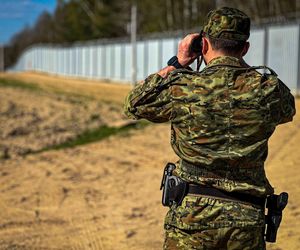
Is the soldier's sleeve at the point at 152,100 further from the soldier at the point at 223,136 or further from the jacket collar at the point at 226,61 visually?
the jacket collar at the point at 226,61

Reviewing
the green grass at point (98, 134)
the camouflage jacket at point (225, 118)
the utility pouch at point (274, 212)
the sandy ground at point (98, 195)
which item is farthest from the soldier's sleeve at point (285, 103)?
the green grass at point (98, 134)

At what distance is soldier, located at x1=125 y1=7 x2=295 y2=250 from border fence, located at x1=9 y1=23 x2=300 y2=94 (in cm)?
1779

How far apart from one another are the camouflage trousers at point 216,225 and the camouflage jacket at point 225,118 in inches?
3.2

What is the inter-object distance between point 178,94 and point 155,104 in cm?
13

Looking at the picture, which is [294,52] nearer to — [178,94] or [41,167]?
[41,167]

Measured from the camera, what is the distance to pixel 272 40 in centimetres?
2116

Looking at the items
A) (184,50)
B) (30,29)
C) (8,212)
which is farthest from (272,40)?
(30,29)

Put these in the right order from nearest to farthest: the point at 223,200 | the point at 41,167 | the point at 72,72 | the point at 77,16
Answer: the point at 223,200 < the point at 41,167 < the point at 72,72 < the point at 77,16

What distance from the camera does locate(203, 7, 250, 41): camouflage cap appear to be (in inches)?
101

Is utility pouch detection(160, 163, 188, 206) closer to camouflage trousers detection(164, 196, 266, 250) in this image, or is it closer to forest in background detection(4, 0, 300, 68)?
camouflage trousers detection(164, 196, 266, 250)

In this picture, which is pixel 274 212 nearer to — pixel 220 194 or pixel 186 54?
pixel 220 194

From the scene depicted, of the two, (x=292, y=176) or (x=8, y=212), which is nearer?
(x=8, y=212)

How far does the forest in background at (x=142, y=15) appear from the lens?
38.9 metres

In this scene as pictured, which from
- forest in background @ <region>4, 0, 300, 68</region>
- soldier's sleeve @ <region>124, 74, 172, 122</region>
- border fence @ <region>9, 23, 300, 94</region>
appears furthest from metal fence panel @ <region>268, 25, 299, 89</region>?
soldier's sleeve @ <region>124, 74, 172, 122</region>
